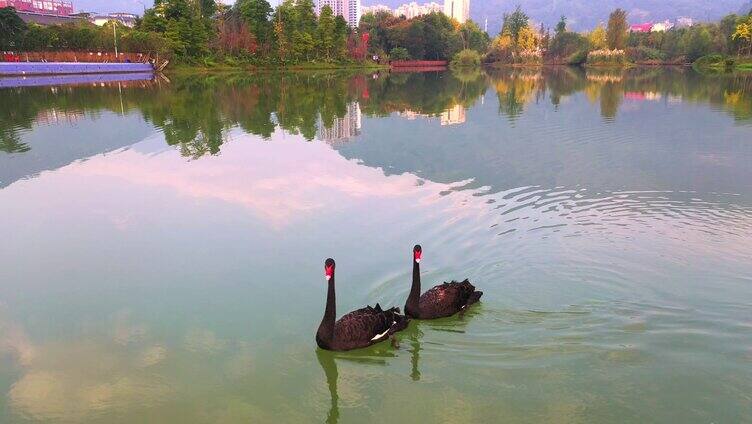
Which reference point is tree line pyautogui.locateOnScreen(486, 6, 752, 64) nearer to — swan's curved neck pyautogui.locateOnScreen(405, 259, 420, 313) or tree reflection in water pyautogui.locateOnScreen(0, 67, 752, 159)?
tree reflection in water pyautogui.locateOnScreen(0, 67, 752, 159)

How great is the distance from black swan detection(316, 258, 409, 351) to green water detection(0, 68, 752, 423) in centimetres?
14

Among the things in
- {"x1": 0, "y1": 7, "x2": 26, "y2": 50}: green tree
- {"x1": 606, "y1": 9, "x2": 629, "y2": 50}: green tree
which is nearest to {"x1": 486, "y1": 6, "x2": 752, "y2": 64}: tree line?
{"x1": 606, "y1": 9, "x2": 629, "y2": 50}: green tree

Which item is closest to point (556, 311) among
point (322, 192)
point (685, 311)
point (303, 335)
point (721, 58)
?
point (685, 311)

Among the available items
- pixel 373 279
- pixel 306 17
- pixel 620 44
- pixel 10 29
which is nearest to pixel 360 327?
pixel 373 279

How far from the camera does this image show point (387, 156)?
13.0 m

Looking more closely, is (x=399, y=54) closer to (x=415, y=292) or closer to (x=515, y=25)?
(x=515, y=25)

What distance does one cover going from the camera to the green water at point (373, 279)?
13.9 feet

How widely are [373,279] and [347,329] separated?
152 cm

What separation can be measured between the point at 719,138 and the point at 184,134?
1592 cm

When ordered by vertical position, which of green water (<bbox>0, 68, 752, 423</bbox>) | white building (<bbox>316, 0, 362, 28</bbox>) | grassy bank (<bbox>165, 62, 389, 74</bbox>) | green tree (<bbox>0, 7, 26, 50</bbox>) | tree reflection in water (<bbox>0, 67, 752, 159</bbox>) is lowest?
green water (<bbox>0, 68, 752, 423</bbox>)

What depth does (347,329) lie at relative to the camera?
15.7 feet

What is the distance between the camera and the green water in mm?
4246

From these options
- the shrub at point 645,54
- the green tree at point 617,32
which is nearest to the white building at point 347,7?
the green tree at point 617,32

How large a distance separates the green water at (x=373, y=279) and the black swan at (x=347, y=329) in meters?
0.14
